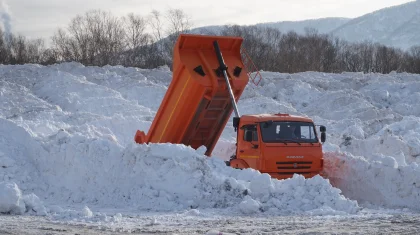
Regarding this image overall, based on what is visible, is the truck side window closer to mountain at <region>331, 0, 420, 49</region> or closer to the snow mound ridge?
the snow mound ridge

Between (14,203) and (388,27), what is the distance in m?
146

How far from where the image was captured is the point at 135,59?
49562 mm

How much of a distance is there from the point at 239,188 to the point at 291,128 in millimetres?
2721

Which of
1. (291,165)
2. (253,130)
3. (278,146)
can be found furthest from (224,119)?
(291,165)

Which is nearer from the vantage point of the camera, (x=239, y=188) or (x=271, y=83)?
(x=239, y=188)

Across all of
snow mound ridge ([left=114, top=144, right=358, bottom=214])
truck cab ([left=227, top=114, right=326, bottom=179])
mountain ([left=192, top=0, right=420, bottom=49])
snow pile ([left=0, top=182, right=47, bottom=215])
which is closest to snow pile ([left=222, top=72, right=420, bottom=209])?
truck cab ([left=227, top=114, right=326, bottom=179])

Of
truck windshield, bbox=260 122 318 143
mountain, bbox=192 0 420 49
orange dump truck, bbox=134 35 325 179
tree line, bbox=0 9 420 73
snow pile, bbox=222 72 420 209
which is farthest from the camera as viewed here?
mountain, bbox=192 0 420 49

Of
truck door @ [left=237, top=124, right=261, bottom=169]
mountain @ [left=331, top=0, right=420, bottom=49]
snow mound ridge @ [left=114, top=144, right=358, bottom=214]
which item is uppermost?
mountain @ [left=331, top=0, right=420, bottom=49]

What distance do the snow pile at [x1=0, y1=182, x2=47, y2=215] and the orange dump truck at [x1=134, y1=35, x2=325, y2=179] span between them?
468cm

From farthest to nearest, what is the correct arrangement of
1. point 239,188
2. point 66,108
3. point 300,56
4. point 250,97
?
point 300,56
point 250,97
point 66,108
point 239,188

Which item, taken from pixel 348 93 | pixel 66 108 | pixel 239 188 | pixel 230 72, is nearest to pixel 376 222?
pixel 239 188

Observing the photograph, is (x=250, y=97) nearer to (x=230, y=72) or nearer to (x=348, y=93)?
(x=348, y=93)

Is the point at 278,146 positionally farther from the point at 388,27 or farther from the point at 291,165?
the point at 388,27

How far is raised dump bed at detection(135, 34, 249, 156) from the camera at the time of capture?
15.1 m
